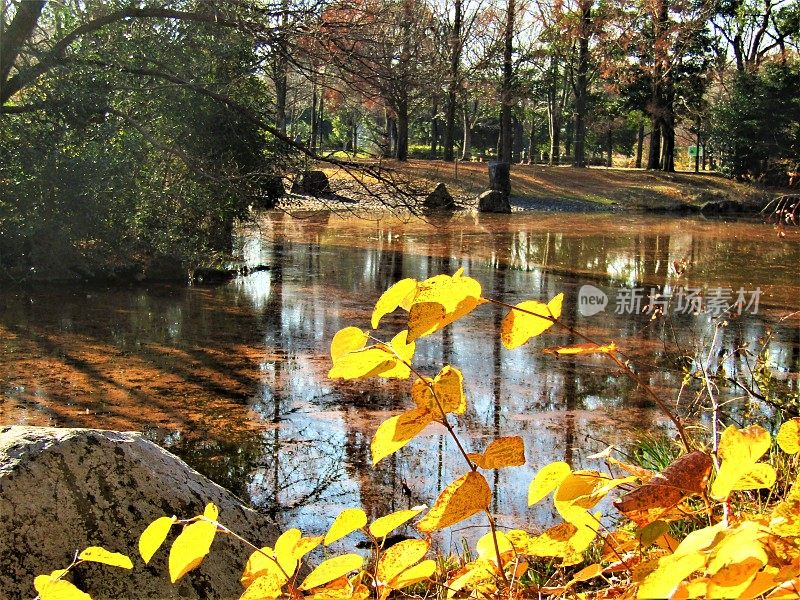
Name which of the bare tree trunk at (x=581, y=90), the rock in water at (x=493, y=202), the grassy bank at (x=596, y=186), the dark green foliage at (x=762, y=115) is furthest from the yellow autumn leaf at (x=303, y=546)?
the bare tree trunk at (x=581, y=90)

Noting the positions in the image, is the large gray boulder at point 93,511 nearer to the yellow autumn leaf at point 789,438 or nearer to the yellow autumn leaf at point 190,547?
the yellow autumn leaf at point 190,547

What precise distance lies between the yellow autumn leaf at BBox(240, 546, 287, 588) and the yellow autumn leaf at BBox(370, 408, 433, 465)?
22 centimetres

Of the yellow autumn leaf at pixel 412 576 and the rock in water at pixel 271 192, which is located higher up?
the rock in water at pixel 271 192

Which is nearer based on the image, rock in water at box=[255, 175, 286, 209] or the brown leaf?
the brown leaf

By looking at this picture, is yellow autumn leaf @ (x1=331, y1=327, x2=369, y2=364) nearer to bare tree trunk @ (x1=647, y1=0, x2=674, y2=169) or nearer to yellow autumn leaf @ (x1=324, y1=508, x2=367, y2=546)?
yellow autumn leaf @ (x1=324, y1=508, x2=367, y2=546)

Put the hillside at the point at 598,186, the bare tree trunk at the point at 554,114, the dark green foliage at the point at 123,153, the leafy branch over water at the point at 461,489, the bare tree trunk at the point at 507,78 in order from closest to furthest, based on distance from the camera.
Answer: the leafy branch over water at the point at 461,489
the dark green foliage at the point at 123,153
the bare tree trunk at the point at 507,78
the hillside at the point at 598,186
the bare tree trunk at the point at 554,114

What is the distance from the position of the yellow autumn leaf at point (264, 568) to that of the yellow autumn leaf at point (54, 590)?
22 centimetres

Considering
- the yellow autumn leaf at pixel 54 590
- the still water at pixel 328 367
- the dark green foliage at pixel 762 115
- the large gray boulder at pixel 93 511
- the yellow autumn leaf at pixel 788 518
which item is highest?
the dark green foliage at pixel 762 115

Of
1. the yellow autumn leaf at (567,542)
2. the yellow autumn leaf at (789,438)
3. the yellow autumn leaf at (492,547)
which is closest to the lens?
the yellow autumn leaf at (789,438)

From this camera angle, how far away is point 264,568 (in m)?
1.12

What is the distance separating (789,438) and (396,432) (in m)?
0.50

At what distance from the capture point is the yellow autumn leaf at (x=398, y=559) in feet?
3.70

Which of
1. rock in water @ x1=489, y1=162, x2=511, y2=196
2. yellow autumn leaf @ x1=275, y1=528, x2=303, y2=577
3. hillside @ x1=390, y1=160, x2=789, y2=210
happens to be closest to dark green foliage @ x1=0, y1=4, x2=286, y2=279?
yellow autumn leaf @ x1=275, y1=528, x2=303, y2=577

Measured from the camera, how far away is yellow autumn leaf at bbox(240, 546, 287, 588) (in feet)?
3.53
